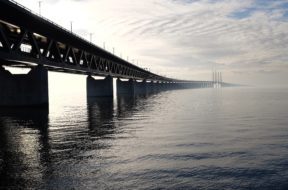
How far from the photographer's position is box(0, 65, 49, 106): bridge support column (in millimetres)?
52719

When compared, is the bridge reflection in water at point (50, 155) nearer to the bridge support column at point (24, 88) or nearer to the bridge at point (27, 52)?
the bridge at point (27, 52)

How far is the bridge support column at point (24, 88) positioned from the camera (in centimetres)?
5272

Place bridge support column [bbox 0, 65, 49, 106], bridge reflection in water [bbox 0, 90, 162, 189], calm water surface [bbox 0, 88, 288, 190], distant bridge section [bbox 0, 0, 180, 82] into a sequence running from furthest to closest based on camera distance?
bridge support column [bbox 0, 65, 49, 106], distant bridge section [bbox 0, 0, 180, 82], bridge reflection in water [bbox 0, 90, 162, 189], calm water surface [bbox 0, 88, 288, 190]

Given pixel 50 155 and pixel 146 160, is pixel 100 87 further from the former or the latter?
pixel 146 160

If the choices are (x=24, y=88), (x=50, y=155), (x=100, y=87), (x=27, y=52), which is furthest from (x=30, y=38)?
(x=100, y=87)

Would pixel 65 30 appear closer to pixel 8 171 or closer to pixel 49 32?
pixel 49 32

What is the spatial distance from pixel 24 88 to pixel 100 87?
52.9 m

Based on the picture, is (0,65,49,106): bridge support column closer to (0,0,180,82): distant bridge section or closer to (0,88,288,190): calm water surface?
(0,0,180,82): distant bridge section

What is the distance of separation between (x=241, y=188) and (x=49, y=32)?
49.2 metres

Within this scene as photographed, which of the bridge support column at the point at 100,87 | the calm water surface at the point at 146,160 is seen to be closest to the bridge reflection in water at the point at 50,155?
the calm water surface at the point at 146,160

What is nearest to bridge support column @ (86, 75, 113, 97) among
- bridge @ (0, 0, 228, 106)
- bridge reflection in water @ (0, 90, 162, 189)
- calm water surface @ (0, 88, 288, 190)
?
bridge @ (0, 0, 228, 106)

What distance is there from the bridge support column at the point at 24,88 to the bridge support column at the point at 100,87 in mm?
50484

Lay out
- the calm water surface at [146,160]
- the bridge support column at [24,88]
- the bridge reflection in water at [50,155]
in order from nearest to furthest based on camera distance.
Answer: the calm water surface at [146,160], the bridge reflection in water at [50,155], the bridge support column at [24,88]

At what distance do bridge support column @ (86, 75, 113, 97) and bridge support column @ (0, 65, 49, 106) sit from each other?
166ft
